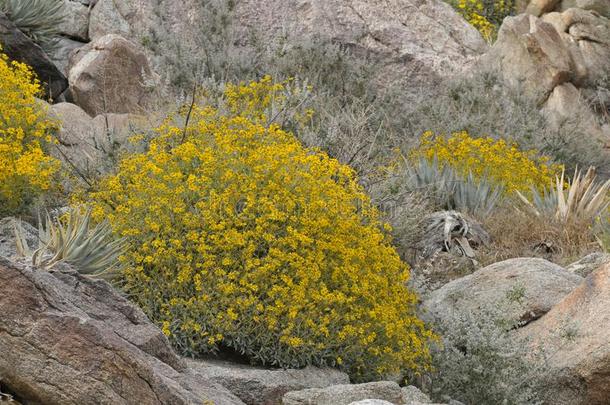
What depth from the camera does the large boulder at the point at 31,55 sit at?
11781 mm

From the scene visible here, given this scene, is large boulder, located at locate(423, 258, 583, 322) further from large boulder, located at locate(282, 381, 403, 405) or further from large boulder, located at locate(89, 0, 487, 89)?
large boulder, located at locate(89, 0, 487, 89)

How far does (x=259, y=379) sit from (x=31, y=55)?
7.23 meters

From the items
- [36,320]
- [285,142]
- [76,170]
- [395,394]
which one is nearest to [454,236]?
[285,142]

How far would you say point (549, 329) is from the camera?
6.98 metres

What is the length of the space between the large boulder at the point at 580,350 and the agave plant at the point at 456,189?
3.52m

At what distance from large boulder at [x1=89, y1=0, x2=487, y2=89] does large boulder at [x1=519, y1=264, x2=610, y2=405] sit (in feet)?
25.9

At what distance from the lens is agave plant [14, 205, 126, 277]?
585 cm

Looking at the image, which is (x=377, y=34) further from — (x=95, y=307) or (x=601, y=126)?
(x=95, y=307)

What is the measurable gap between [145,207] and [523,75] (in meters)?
10.1

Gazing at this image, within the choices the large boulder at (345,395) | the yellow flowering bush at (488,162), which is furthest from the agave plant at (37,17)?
the large boulder at (345,395)

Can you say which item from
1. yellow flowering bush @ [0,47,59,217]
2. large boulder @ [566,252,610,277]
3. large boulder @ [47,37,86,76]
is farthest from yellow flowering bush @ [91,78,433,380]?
large boulder @ [47,37,86,76]

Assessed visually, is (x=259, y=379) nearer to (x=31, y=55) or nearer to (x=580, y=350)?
(x=580, y=350)

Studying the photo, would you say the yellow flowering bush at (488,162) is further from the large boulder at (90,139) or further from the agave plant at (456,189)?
the large boulder at (90,139)

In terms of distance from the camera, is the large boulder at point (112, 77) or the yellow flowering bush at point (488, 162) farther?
the large boulder at point (112, 77)
